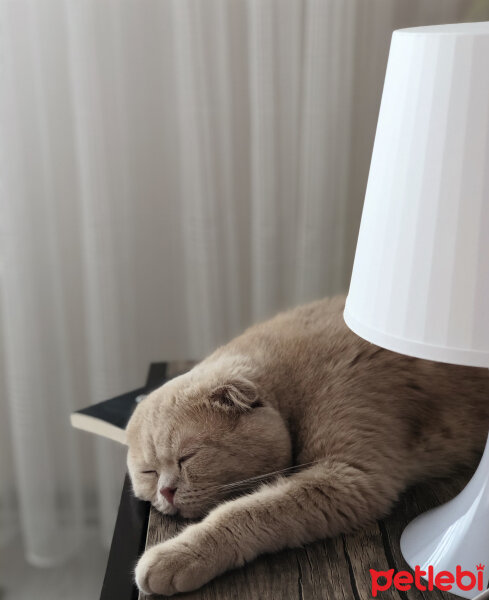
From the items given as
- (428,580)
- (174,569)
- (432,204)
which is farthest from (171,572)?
(432,204)

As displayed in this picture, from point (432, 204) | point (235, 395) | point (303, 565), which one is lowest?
point (303, 565)

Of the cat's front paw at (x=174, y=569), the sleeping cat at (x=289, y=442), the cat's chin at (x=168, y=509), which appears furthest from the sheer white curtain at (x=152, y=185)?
the cat's front paw at (x=174, y=569)

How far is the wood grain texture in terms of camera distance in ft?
2.36

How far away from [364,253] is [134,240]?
864 mm

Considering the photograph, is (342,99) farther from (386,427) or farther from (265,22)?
(386,427)

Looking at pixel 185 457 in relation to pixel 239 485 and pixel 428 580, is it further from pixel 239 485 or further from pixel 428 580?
pixel 428 580

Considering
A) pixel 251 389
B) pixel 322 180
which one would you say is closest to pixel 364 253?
pixel 251 389

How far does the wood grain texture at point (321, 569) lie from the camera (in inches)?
28.3

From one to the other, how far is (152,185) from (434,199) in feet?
3.03

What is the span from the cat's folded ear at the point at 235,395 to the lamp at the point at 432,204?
0.66 feet

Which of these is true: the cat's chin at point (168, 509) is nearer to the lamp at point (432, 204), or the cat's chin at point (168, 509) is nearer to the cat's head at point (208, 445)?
the cat's head at point (208, 445)

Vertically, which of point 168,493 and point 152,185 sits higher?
point 152,185

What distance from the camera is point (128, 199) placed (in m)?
1.43

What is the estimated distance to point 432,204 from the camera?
62 cm
